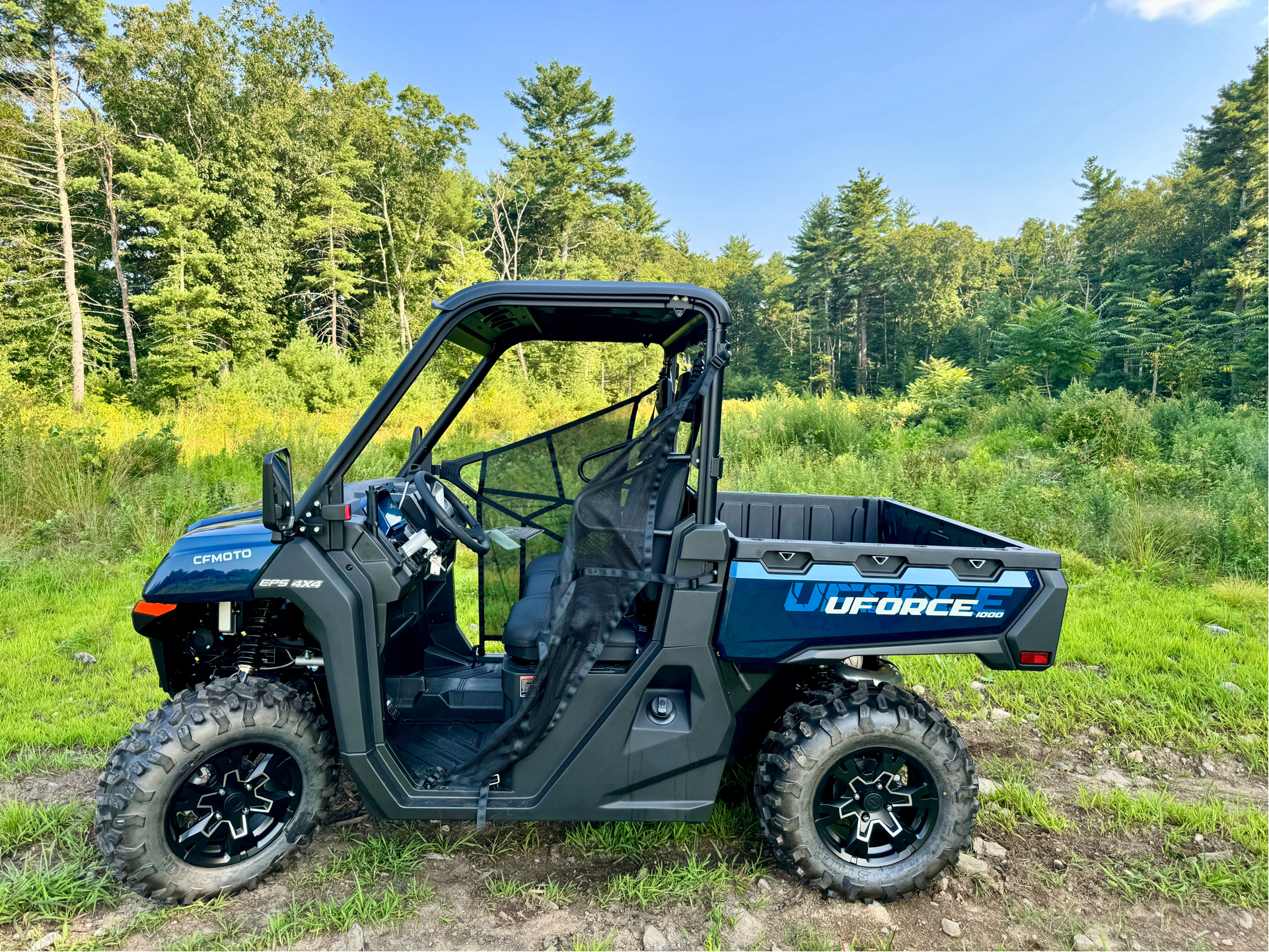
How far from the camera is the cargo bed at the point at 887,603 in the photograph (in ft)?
7.25

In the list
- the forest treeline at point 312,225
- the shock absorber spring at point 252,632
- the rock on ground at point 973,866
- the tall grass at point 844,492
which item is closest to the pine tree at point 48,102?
the forest treeline at point 312,225

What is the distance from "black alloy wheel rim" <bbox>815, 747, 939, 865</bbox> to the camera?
7.62ft

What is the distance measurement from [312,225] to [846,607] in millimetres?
28925

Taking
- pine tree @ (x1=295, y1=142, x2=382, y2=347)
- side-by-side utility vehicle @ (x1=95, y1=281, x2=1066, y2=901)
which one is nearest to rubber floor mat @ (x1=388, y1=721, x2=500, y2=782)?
side-by-side utility vehicle @ (x1=95, y1=281, x2=1066, y2=901)

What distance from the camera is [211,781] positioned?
224 centimetres

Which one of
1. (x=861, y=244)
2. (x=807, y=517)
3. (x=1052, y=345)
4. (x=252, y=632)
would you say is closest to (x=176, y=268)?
(x=252, y=632)

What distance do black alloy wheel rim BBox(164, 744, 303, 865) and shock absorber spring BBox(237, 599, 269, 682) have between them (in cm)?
31

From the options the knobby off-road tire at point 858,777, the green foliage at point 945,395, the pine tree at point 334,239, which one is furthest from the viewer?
the pine tree at point 334,239

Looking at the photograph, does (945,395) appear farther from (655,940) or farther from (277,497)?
(277,497)

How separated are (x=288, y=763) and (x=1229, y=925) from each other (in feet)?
10.2

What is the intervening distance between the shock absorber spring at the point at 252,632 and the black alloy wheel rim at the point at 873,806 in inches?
79.2

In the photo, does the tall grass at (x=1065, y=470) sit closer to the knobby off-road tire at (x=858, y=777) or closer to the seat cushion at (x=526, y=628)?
the knobby off-road tire at (x=858, y=777)

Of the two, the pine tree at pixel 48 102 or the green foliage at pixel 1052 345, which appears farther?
the green foliage at pixel 1052 345

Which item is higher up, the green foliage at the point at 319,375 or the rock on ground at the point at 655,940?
the green foliage at the point at 319,375
